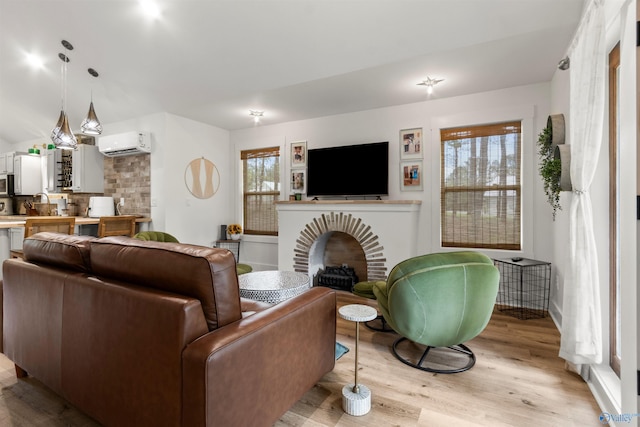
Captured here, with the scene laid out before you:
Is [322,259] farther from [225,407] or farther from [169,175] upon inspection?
[225,407]

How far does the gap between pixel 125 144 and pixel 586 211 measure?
5210mm

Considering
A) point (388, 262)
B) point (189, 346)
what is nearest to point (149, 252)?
point (189, 346)

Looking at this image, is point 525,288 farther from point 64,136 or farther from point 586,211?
point 64,136

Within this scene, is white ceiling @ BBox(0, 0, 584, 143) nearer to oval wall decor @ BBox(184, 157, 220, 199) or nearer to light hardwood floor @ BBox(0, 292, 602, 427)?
oval wall decor @ BBox(184, 157, 220, 199)

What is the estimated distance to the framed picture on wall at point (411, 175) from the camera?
414 centimetres

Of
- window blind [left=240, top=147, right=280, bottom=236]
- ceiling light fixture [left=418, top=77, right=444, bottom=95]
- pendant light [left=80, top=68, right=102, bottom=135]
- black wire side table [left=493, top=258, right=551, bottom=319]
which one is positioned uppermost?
ceiling light fixture [left=418, top=77, right=444, bottom=95]

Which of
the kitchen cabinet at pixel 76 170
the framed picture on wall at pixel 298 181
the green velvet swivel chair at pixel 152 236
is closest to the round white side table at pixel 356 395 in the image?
the green velvet swivel chair at pixel 152 236

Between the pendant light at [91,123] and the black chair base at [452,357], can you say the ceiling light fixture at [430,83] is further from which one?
the pendant light at [91,123]

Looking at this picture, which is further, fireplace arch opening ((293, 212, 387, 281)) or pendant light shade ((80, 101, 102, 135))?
fireplace arch opening ((293, 212, 387, 281))

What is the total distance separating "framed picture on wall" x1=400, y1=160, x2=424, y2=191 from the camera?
13.6 feet

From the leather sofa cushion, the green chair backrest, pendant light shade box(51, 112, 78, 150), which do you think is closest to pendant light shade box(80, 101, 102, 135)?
pendant light shade box(51, 112, 78, 150)

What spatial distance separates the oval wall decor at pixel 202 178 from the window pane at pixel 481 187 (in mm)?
3520

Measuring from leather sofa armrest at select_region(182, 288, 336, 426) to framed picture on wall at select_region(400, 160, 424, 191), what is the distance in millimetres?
2619

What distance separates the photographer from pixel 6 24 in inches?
145
